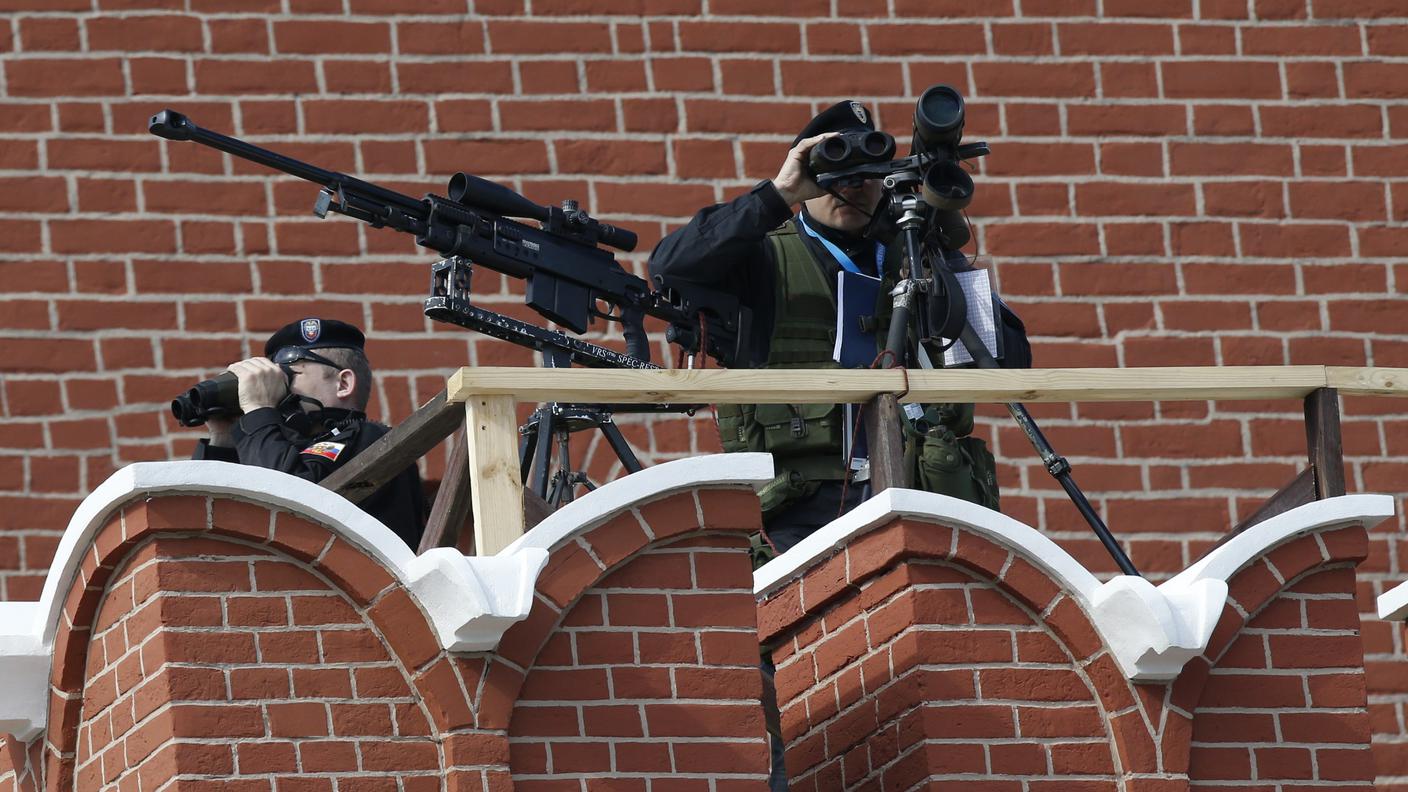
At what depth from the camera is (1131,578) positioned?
6.91 metres

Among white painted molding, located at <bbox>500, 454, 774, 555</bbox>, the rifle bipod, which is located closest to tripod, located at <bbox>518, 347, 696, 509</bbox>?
the rifle bipod

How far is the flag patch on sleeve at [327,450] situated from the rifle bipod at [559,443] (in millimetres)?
443

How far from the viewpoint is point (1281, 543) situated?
7211mm

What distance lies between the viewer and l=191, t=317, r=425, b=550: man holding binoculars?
7.60m

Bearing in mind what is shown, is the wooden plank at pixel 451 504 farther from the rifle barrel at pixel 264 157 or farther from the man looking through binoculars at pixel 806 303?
the man looking through binoculars at pixel 806 303

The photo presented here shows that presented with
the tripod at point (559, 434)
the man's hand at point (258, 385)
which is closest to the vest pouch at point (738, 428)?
the tripod at point (559, 434)

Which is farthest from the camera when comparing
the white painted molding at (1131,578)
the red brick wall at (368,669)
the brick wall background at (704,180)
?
the brick wall background at (704,180)

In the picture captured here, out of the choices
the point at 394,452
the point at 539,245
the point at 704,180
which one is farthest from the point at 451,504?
the point at 704,180

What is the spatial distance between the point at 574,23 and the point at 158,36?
133 centimetres

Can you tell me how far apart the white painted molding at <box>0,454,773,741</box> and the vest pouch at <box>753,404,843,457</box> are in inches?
32.9

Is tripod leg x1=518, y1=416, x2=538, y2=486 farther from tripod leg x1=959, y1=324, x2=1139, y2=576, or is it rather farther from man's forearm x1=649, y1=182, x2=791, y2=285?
tripod leg x1=959, y1=324, x2=1139, y2=576

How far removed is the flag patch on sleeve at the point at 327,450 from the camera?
24.8 feet

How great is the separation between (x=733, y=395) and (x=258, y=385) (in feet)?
4.90

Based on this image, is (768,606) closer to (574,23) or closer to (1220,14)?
(574,23)
